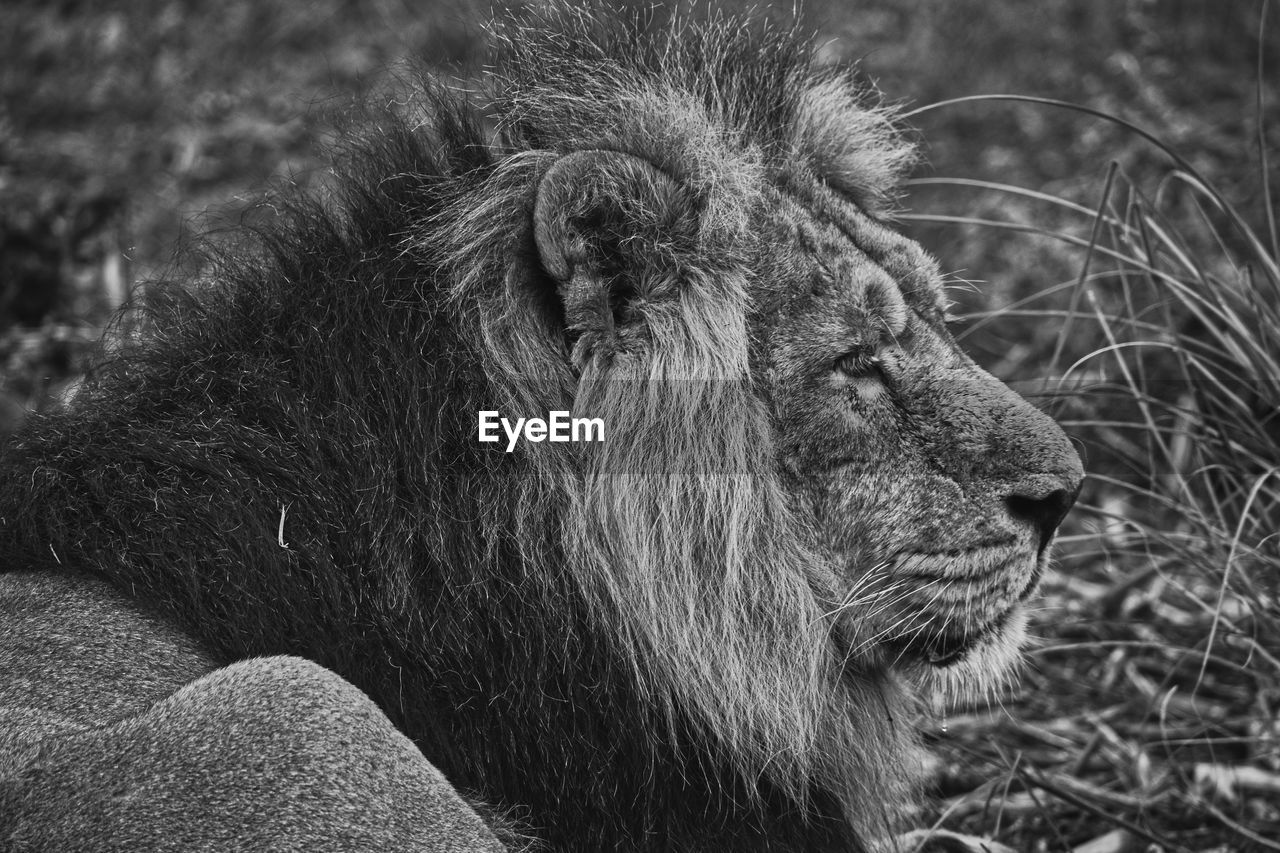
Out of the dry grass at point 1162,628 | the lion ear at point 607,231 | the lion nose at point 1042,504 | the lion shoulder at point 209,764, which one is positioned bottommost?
the dry grass at point 1162,628

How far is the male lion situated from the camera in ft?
8.84

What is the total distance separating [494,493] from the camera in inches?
110

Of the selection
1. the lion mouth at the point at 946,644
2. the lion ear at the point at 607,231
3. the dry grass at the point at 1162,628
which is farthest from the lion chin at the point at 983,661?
the lion ear at the point at 607,231

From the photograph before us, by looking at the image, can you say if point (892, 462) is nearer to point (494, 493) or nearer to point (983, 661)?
point (983, 661)

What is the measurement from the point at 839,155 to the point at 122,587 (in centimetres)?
205

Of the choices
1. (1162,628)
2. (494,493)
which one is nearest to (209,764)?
(494,493)

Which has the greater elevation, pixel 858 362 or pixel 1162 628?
pixel 858 362

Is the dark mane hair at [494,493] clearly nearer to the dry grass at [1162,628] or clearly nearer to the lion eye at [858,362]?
the lion eye at [858,362]

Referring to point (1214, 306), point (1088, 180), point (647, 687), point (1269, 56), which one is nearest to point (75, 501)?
point (647, 687)

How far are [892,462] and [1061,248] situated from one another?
12.9ft

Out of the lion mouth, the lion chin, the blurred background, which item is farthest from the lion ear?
the lion chin

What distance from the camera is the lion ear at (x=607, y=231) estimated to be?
2.74 m

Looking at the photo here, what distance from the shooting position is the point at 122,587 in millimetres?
2619

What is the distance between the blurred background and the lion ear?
2.85 ft
